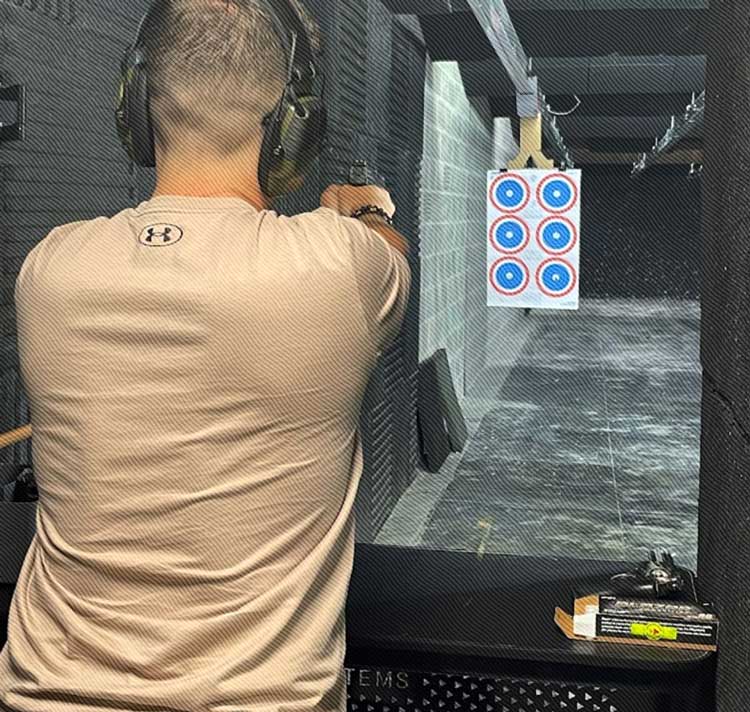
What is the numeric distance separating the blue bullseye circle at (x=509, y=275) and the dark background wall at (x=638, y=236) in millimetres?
10303

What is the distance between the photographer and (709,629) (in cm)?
121

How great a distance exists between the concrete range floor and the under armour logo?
3.97 m

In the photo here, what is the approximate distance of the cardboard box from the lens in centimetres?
121

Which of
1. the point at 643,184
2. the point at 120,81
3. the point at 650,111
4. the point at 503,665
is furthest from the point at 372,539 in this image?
the point at 643,184

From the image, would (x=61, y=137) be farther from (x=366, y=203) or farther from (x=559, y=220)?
(x=559, y=220)

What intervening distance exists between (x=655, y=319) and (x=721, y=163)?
47.2 feet

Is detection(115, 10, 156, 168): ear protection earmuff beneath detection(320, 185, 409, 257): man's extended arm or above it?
above

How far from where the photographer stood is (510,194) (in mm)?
5613

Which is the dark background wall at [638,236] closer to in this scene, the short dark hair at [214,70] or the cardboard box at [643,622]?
the cardboard box at [643,622]

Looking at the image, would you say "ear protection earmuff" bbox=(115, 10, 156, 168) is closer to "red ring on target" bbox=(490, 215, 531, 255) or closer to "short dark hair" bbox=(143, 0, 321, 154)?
"short dark hair" bbox=(143, 0, 321, 154)

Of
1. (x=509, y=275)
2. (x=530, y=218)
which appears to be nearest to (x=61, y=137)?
(x=530, y=218)

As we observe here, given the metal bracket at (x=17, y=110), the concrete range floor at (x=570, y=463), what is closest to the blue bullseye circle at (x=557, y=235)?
the concrete range floor at (x=570, y=463)

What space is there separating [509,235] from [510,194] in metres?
0.23

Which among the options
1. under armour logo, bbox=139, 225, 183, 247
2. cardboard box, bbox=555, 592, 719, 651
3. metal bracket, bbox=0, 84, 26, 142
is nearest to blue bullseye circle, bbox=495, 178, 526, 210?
metal bracket, bbox=0, 84, 26, 142
